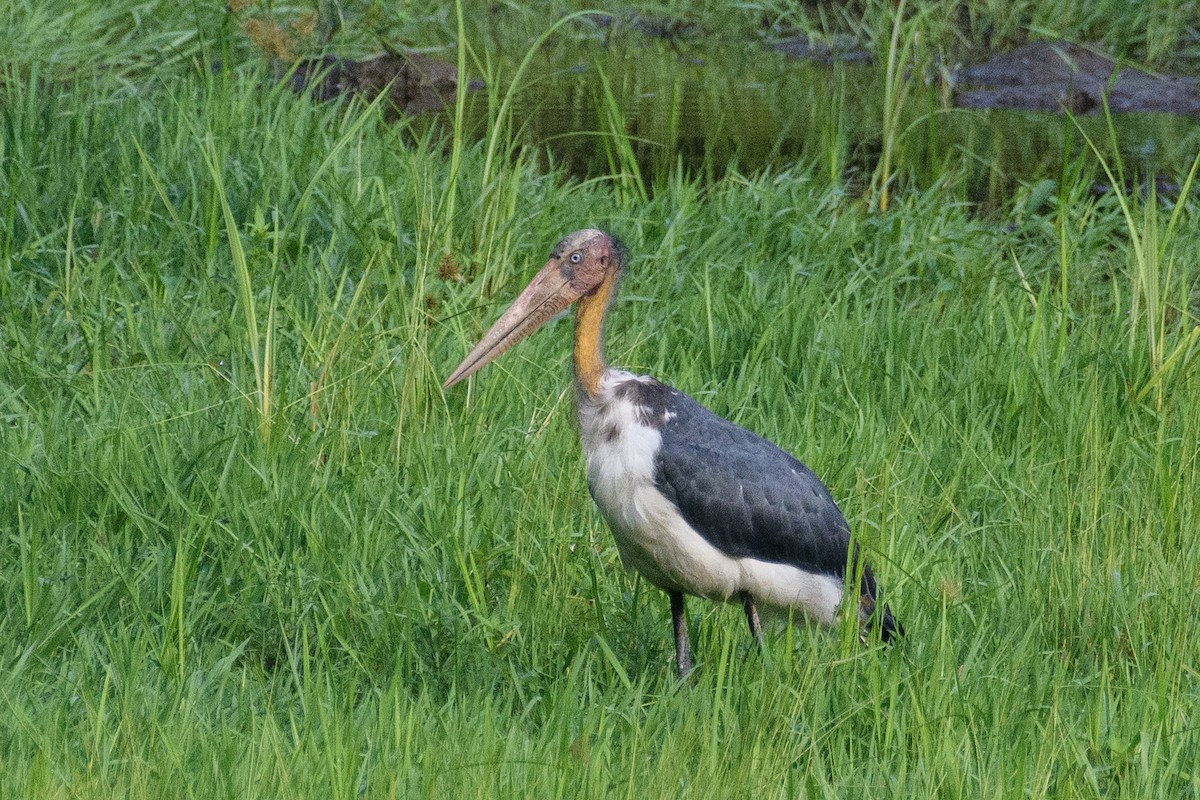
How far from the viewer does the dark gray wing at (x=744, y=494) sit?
3.19m

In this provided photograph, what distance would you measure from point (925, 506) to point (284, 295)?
202 cm

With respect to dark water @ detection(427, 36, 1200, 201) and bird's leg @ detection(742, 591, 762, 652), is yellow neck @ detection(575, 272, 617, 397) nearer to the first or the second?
bird's leg @ detection(742, 591, 762, 652)

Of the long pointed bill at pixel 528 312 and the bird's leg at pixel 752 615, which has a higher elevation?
the long pointed bill at pixel 528 312

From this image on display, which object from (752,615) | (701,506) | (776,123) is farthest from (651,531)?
(776,123)

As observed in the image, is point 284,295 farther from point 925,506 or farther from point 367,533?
point 925,506

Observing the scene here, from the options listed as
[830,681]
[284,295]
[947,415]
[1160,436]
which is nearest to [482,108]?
[284,295]

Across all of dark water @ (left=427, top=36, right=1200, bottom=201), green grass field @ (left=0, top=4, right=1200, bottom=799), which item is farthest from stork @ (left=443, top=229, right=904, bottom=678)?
dark water @ (left=427, top=36, right=1200, bottom=201)

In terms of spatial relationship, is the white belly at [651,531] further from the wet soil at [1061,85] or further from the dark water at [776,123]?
the wet soil at [1061,85]

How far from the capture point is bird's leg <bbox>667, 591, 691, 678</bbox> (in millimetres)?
3229

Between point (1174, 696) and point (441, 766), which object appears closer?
point (441, 766)

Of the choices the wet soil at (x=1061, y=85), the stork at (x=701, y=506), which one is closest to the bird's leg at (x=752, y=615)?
the stork at (x=701, y=506)

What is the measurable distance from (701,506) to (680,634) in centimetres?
28

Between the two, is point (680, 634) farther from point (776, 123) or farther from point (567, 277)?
point (776, 123)

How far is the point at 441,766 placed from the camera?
255cm
